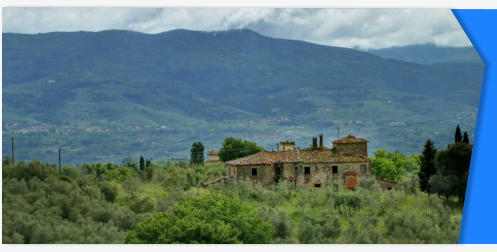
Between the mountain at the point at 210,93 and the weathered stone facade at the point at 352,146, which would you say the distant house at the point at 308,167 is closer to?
the weathered stone facade at the point at 352,146

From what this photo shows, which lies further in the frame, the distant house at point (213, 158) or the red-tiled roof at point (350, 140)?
the distant house at point (213, 158)

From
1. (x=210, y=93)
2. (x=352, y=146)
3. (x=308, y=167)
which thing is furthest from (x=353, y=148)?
(x=210, y=93)

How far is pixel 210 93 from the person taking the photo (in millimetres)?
28297

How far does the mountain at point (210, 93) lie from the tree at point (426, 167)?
7.45 feet

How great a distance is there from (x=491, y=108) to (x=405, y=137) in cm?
943

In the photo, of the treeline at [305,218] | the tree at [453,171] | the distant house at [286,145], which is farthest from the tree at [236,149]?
the tree at [453,171]

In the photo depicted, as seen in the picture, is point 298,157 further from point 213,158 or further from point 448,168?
point 448,168

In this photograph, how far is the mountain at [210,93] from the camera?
21.3 m

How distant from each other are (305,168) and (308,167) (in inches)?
3.6

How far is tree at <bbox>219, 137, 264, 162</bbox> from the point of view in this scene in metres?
19.2

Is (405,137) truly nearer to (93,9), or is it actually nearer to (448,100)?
(448,100)
